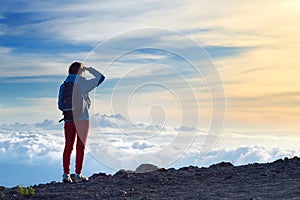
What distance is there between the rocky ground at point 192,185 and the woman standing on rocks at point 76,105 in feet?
3.28

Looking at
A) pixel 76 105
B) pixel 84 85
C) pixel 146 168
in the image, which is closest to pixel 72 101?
pixel 76 105

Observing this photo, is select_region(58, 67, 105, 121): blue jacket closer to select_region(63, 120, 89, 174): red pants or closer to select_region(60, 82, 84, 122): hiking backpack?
select_region(60, 82, 84, 122): hiking backpack

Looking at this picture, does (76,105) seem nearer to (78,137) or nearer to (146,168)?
(78,137)

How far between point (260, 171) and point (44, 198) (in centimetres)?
504

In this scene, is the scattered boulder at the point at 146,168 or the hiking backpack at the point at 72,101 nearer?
the hiking backpack at the point at 72,101

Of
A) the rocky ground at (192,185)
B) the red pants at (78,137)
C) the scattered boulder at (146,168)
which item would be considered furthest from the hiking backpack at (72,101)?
the scattered boulder at (146,168)

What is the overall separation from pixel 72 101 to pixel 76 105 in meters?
0.13

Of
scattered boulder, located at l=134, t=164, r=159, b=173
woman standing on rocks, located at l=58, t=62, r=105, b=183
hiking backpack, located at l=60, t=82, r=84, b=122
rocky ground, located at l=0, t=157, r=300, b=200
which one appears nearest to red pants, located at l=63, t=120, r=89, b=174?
woman standing on rocks, located at l=58, t=62, r=105, b=183

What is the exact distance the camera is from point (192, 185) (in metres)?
12.1

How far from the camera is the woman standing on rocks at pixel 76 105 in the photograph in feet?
42.9

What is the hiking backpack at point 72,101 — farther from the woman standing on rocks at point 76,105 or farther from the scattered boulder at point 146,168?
the scattered boulder at point 146,168

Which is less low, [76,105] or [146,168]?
[76,105]

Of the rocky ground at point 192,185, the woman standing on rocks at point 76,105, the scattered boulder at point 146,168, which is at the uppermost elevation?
the woman standing on rocks at point 76,105

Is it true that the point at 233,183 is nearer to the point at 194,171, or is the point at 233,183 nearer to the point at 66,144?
the point at 194,171
